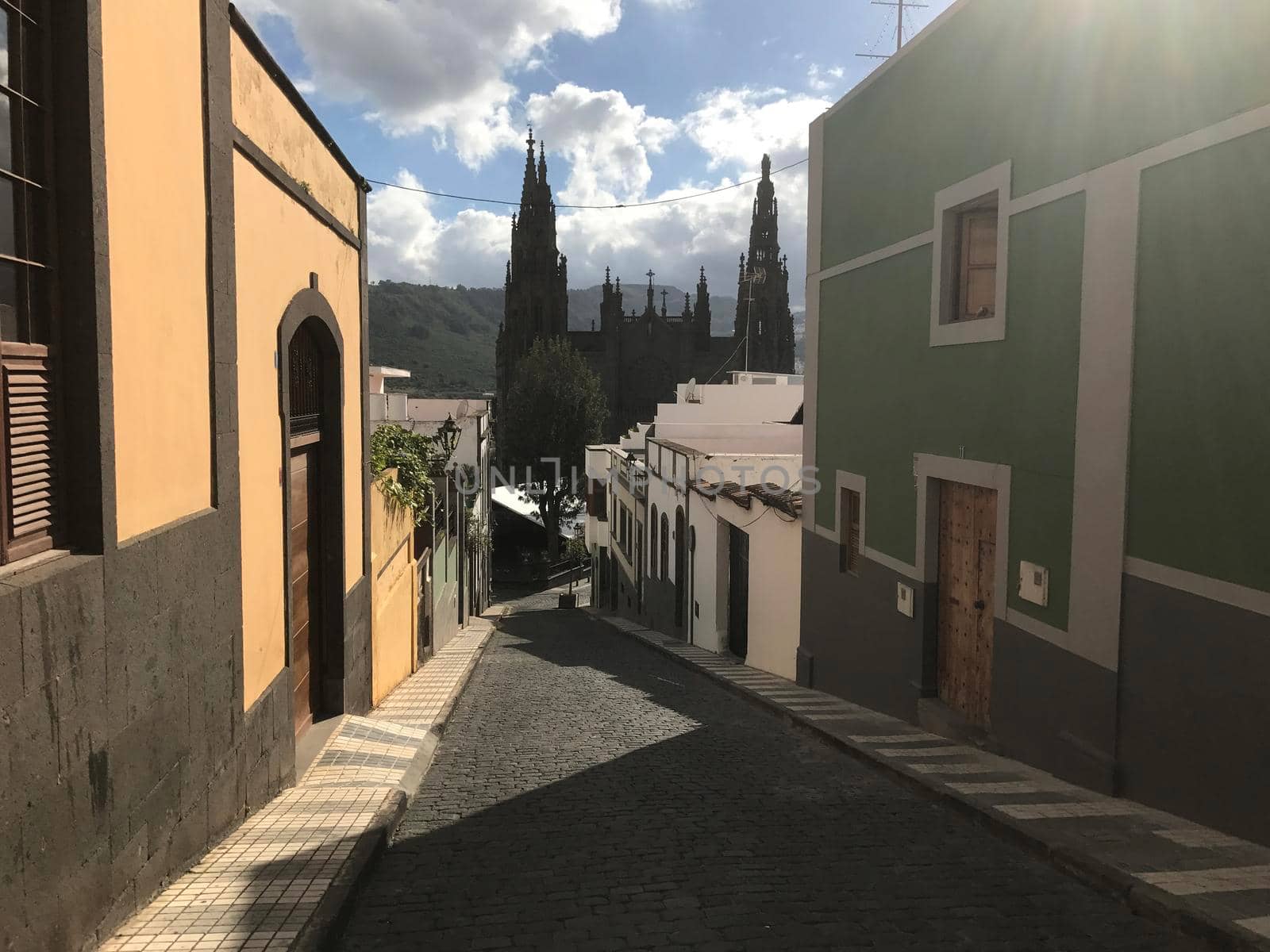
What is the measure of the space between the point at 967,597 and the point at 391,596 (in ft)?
21.1

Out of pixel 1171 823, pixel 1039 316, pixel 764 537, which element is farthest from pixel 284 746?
pixel 764 537

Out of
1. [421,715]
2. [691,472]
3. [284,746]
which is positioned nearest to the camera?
[284,746]

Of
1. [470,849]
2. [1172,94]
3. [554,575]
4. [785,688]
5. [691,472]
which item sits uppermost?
[1172,94]

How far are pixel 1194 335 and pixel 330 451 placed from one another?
6.18m

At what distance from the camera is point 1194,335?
17.4 feet

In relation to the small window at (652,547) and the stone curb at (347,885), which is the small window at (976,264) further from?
the small window at (652,547)

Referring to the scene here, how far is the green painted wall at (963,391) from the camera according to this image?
6539mm

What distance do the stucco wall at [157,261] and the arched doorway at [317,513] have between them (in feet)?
7.41

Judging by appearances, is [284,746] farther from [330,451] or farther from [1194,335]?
[1194,335]

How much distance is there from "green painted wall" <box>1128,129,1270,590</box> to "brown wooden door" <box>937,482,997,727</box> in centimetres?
202

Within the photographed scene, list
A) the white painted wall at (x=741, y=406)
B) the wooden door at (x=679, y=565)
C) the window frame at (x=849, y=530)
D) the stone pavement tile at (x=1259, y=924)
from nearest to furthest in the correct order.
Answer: the stone pavement tile at (x=1259, y=924) → the window frame at (x=849, y=530) → the wooden door at (x=679, y=565) → the white painted wall at (x=741, y=406)

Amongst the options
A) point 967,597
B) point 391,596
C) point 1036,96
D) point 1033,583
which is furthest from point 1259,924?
point 391,596

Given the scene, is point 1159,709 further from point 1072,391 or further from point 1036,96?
point 1036,96

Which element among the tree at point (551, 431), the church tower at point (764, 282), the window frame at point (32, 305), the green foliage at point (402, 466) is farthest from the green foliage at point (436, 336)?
the window frame at point (32, 305)
